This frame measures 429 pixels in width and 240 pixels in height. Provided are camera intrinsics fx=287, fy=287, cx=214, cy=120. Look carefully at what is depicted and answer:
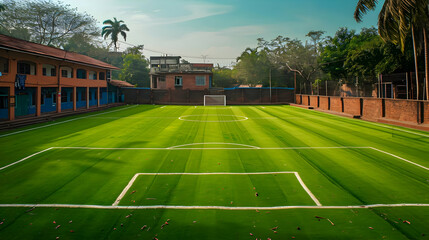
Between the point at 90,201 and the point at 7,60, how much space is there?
2204cm

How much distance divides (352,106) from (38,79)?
96.3 ft

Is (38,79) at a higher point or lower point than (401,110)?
higher

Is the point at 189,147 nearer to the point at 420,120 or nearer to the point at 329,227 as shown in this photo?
the point at 329,227

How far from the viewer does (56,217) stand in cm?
630

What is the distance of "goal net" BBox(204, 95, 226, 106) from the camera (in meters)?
46.4

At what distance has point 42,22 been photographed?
63562mm

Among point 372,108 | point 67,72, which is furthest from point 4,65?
point 372,108

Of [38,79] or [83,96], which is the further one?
[83,96]

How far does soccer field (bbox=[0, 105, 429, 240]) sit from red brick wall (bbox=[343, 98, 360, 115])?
1164 centimetres

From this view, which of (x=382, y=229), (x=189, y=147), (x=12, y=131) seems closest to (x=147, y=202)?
(x=382, y=229)

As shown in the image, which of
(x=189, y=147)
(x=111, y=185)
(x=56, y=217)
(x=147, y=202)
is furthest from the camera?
(x=189, y=147)

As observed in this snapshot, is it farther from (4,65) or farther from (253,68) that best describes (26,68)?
(253,68)

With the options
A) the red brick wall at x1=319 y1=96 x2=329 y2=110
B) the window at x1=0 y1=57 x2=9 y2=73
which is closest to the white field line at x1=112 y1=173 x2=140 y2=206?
the window at x1=0 y1=57 x2=9 y2=73

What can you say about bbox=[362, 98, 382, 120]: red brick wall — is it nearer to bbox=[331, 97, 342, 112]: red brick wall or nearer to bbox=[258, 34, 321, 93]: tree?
bbox=[331, 97, 342, 112]: red brick wall
